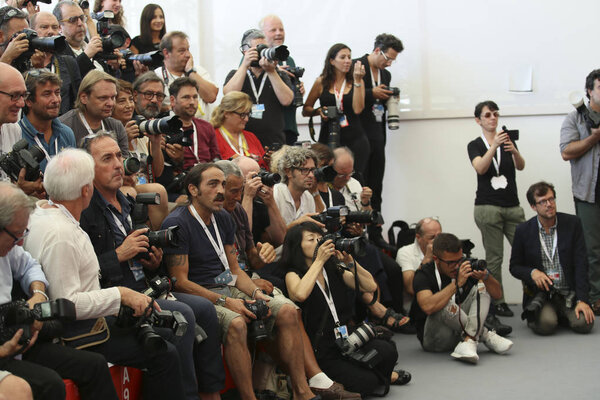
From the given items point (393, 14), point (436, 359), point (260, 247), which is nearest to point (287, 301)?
point (260, 247)

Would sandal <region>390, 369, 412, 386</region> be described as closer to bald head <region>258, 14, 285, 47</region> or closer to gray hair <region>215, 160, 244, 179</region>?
gray hair <region>215, 160, 244, 179</region>

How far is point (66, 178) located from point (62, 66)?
1.65 meters

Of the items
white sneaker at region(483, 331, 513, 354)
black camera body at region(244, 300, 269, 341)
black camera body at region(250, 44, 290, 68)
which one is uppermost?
black camera body at region(250, 44, 290, 68)

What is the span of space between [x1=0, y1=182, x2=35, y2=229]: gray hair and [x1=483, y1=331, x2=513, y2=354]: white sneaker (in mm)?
3301

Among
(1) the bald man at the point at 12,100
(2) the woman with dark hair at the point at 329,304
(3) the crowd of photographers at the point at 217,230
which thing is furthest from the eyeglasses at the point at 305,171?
(1) the bald man at the point at 12,100

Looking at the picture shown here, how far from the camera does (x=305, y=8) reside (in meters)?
7.66

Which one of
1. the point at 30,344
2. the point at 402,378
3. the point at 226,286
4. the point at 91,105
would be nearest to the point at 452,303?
the point at 402,378

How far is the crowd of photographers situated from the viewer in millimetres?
3023

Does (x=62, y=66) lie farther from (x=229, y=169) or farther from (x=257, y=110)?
(x=257, y=110)

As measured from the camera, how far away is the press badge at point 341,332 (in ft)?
14.3

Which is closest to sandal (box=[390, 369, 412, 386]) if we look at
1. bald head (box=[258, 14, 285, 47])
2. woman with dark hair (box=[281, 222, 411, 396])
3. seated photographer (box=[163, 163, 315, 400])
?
woman with dark hair (box=[281, 222, 411, 396])

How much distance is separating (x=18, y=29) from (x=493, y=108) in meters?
3.94

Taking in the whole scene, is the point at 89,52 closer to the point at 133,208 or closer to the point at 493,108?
the point at 133,208

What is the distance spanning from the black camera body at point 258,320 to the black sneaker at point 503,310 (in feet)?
9.83
